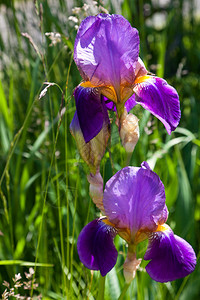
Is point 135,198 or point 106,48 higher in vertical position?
point 106,48

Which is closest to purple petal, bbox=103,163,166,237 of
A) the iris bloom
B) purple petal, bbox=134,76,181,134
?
the iris bloom

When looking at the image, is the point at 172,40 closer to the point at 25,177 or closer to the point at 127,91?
the point at 25,177

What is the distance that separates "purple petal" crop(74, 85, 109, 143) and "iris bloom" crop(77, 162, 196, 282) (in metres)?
0.10

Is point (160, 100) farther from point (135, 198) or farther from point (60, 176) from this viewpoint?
point (60, 176)

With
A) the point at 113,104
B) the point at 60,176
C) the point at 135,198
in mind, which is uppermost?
the point at 113,104

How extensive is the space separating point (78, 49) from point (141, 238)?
41cm

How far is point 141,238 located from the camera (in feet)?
2.81

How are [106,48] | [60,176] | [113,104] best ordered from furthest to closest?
1. [60,176]
2. [113,104]
3. [106,48]

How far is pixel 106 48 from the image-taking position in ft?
2.67

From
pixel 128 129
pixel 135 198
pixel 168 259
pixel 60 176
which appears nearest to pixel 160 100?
pixel 128 129

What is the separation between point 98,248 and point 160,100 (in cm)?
32

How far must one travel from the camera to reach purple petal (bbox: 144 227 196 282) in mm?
813

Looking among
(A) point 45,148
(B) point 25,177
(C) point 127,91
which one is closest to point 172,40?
(A) point 45,148

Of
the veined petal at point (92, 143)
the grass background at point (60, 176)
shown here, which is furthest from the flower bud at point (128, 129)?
the grass background at point (60, 176)
